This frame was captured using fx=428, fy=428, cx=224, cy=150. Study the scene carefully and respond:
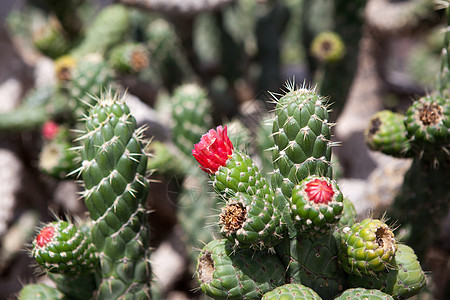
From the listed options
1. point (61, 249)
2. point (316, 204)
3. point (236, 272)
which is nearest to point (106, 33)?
point (61, 249)

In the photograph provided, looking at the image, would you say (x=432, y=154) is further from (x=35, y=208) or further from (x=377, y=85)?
(x=35, y=208)

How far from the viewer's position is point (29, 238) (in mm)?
3523

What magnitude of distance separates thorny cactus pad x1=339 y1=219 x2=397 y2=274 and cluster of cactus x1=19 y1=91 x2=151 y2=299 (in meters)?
0.89

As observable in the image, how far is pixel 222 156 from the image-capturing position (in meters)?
1.61

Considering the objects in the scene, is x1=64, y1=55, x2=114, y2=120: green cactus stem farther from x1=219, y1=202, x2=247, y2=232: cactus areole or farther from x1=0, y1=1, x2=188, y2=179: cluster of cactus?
x1=219, y1=202, x2=247, y2=232: cactus areole

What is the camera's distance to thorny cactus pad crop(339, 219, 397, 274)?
57.9 inches

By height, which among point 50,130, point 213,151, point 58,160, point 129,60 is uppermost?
point 129,60

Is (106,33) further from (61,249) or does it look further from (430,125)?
(430,125)

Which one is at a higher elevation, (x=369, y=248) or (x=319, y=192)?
(x=319, y=192)

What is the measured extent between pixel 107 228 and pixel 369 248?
108 cm

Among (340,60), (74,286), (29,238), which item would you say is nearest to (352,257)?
(74,286)

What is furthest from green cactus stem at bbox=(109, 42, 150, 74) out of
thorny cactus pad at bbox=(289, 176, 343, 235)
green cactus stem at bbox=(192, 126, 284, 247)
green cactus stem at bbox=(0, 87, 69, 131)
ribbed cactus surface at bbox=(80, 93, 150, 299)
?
thorny cactus pad at bbox=(289, 176, 343, 235)

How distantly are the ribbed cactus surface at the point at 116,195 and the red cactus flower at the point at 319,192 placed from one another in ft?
2.44

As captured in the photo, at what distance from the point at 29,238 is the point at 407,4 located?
3896 mm
